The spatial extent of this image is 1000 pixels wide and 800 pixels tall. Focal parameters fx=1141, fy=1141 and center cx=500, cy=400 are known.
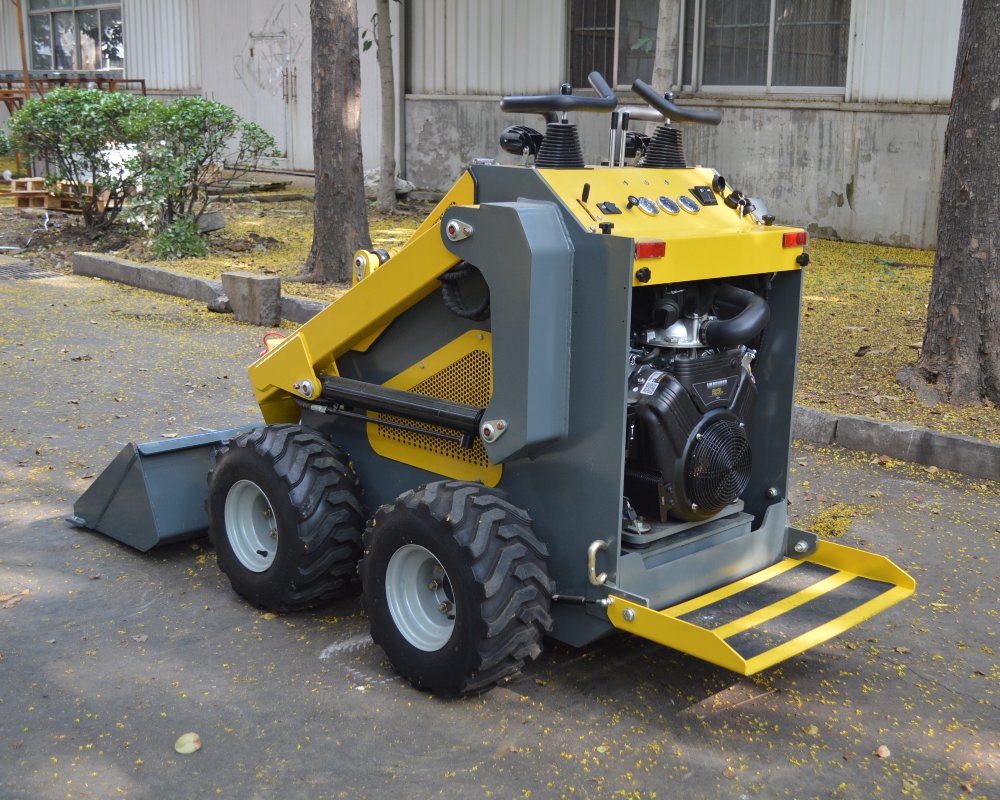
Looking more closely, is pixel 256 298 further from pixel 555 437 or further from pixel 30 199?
pixel 30 199

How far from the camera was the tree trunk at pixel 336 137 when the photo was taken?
10.5 meters

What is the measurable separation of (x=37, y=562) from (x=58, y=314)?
19.0ft

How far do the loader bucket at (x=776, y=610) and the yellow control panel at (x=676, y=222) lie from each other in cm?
107

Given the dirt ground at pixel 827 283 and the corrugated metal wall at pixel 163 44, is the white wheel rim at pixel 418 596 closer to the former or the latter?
the dirt ground at pixel 827 283

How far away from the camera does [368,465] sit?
14.9 feet

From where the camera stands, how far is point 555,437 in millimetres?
3727

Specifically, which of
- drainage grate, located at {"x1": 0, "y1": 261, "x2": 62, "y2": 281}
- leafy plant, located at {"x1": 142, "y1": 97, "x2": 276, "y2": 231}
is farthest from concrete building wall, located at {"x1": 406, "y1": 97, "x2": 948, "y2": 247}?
drainage grate, located at {"x1": 0, "y1": 261, "x2": 62, "y2": 281}

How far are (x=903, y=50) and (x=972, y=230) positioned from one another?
21.8 ft

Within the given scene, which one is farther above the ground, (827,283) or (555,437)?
(555,437)

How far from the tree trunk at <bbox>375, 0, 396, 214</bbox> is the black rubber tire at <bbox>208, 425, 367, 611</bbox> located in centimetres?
1188

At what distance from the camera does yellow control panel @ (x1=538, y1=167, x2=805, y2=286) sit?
3650 millimetres

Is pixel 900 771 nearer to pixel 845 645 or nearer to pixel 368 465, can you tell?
pixel 845 645

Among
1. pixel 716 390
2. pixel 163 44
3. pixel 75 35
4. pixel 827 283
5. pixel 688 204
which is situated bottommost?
pixel 827 283

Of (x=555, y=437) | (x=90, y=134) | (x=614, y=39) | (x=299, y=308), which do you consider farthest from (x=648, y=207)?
(x=614, y=39)
